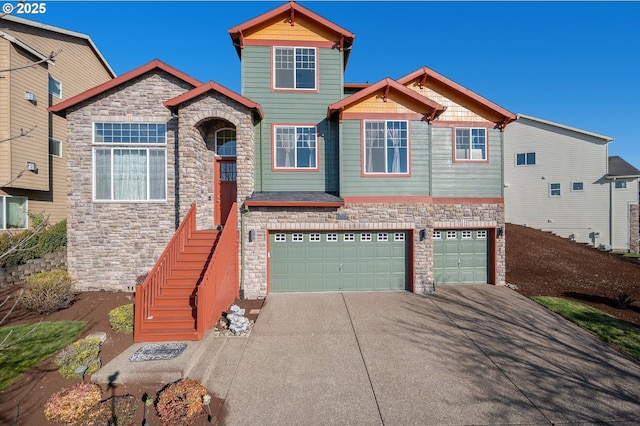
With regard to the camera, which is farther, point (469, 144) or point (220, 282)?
point (469, 144)

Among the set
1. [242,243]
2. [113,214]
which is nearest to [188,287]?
[242,243]

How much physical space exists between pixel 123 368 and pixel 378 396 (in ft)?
15.5

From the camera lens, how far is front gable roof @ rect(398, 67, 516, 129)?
10.1 metres

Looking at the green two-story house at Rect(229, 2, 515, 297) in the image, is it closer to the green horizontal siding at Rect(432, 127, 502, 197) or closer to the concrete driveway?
the green horizontal siding at Rect(432, 127, 502, 197)

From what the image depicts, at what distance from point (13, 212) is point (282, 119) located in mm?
12915

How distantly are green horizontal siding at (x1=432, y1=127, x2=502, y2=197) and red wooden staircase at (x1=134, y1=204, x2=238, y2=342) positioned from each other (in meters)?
7.88

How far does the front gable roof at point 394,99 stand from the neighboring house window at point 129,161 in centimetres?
646

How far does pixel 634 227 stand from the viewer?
693 inches

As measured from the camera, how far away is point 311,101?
10047 mm

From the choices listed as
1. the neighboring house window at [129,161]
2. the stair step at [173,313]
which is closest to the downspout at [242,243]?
the stair step at [173,313]

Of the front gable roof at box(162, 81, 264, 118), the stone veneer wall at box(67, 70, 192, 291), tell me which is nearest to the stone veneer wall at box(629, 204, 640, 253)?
the front gable roof at box(162, 81, 264, 118)

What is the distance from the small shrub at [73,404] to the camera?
4.07 metres

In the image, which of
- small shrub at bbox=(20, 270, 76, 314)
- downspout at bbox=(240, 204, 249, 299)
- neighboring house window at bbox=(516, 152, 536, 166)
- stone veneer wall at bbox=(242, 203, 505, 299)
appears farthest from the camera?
neighboring house window at bbox=(516, 152, 536, 166)

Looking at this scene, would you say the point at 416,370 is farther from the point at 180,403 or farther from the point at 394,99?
the point at 394,99
